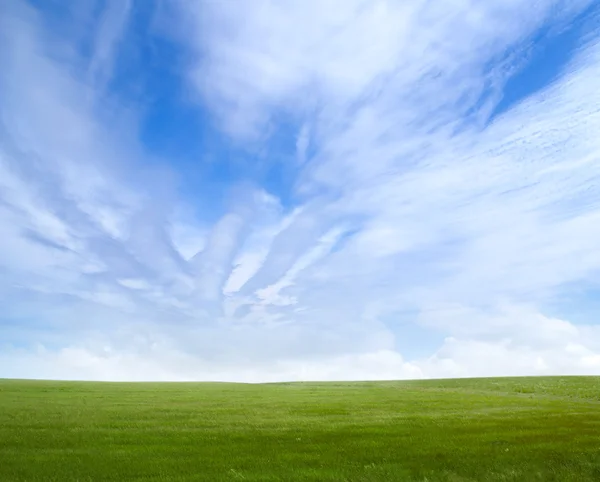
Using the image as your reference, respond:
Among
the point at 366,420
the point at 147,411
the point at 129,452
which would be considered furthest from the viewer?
the point at 147,411

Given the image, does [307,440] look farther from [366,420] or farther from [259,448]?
[366,420]

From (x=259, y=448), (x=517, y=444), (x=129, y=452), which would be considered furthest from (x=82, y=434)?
(x=517, y=444)

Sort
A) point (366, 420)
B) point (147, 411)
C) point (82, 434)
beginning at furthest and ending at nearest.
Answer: point (147, 411) < point (366, 420) < point (82, 434)

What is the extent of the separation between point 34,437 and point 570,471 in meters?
26.2

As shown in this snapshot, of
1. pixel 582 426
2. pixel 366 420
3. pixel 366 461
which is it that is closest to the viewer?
pixel 366 461

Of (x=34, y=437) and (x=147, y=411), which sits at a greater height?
(x=147, y=411)

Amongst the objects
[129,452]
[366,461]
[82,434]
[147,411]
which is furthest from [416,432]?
[147,411]

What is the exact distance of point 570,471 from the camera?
2103 centimetres

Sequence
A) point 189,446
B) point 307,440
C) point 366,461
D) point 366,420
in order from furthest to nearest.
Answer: point 366,420 < point 307,440 < point 189,446 < point 366,461

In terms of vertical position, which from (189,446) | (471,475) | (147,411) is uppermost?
(147,411)

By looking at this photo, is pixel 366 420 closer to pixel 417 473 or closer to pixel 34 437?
pixel 417 473

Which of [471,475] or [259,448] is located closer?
[471,475]

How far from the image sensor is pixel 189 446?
25688 millimetres

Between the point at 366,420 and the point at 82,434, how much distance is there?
59.9ft
